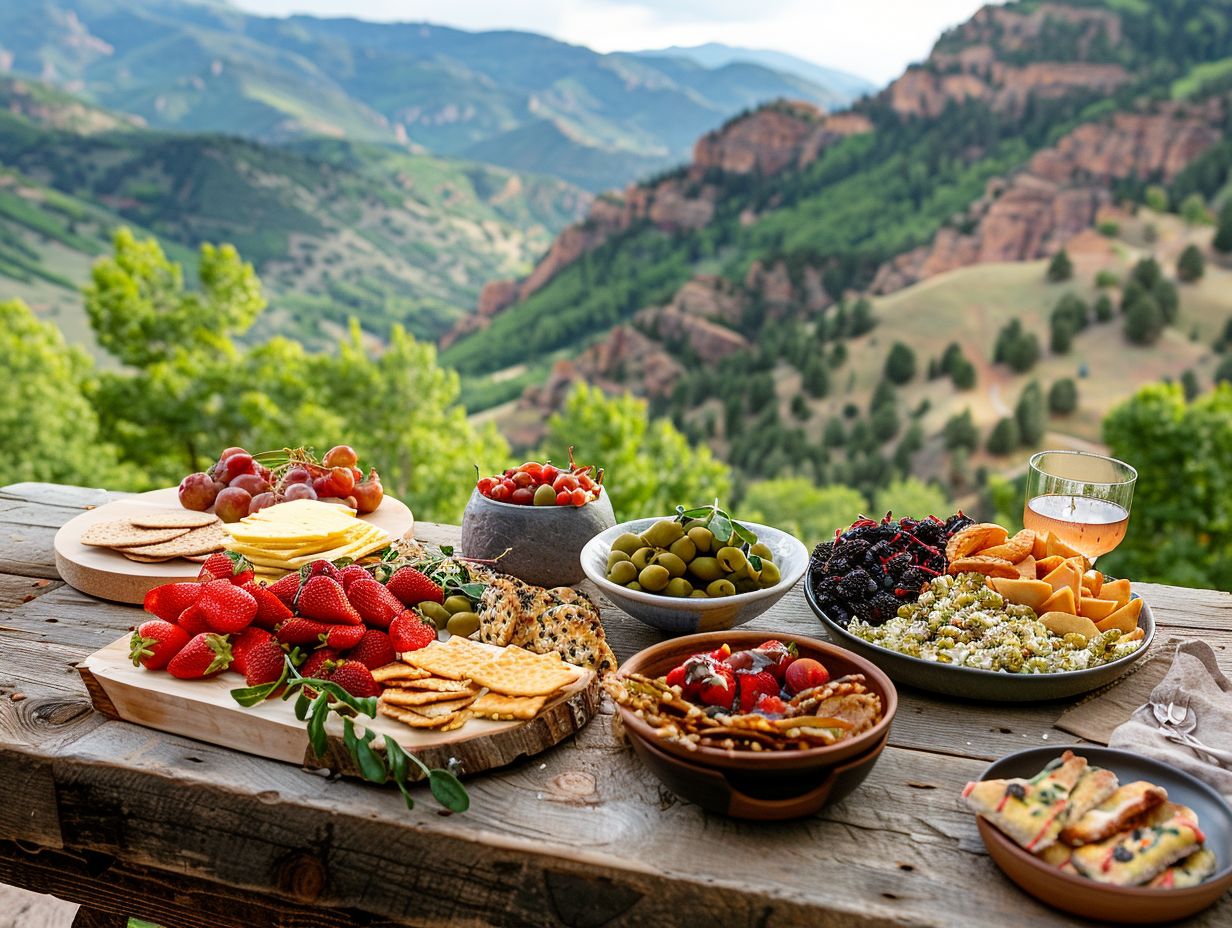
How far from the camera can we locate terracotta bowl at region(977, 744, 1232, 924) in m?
1.55

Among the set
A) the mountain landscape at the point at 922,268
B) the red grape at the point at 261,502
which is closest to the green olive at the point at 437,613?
the red grape at the point at 261,502

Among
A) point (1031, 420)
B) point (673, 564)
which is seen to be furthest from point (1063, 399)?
point (673, 564)

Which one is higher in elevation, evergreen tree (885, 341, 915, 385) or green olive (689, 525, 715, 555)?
green olive (689, 525, 715, 555)

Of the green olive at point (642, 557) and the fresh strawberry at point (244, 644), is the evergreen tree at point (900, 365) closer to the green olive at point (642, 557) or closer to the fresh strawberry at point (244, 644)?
the green olive at point (642, 557)

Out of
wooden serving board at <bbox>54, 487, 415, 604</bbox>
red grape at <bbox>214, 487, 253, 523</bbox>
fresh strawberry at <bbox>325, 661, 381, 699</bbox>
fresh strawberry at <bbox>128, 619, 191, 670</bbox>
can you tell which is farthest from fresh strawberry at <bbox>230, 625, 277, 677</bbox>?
red grape at <bbox>214, 487, 253, 523</bbox>

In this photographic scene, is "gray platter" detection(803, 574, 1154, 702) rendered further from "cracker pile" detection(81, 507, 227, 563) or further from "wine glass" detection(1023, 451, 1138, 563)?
"cracker pile" detection(81, 507, 227, 563)

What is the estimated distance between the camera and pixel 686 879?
1687 mm

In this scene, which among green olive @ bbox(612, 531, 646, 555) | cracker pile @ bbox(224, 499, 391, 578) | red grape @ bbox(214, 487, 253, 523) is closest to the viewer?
green olive @ bbox(612, 531, 646, 555)

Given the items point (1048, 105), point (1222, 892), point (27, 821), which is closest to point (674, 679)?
point (1222, 892)

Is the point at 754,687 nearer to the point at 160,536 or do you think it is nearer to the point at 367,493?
the point at 367,493

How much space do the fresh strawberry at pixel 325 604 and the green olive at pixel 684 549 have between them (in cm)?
84

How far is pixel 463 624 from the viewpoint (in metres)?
2.47

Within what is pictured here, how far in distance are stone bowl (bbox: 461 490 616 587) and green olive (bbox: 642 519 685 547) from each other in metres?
0.37

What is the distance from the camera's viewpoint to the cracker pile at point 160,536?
303 centimetres
